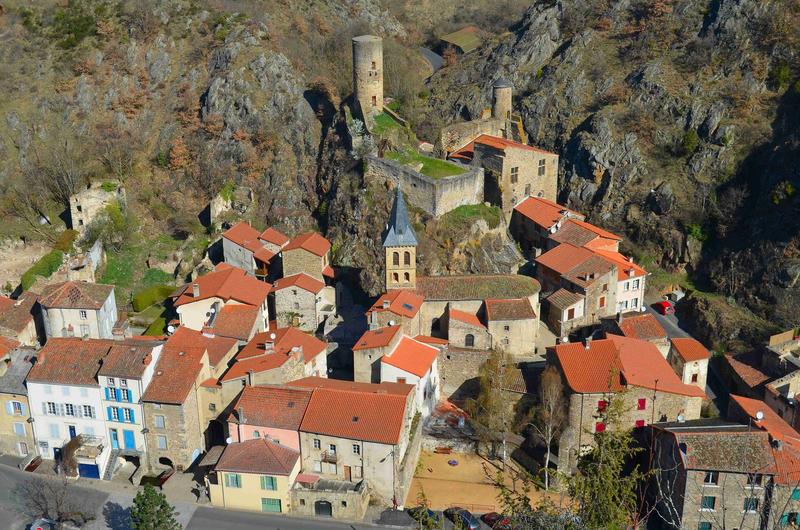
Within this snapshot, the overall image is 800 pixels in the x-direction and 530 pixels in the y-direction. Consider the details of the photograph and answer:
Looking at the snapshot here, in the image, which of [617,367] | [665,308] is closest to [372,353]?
[617,367]

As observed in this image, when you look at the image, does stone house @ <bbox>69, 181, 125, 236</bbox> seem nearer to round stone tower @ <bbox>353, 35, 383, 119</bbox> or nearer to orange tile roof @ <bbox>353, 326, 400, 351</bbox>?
round stone tower @ <bbox>353, 35, 383, 119</bbox>

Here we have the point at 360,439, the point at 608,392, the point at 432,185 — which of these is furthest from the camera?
the point at 432,185

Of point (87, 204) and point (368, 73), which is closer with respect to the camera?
point (368, 73)

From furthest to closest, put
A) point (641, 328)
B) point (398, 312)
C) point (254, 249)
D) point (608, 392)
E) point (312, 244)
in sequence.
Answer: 1. point (254, 249)
2. point (312, 244)
3. point (641, 328)
4. point (398, 312)
5. point (608, 392)

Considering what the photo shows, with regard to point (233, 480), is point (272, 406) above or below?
above

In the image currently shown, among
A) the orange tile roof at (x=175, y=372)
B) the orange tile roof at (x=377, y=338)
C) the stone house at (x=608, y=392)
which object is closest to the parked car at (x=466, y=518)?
the stone house at (x=608, y=392)

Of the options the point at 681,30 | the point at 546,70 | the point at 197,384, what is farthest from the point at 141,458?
the point at 681,30

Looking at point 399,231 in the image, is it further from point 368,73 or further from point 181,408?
point 368,73

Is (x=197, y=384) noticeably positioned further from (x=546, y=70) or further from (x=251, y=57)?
(x=546, y=70)
